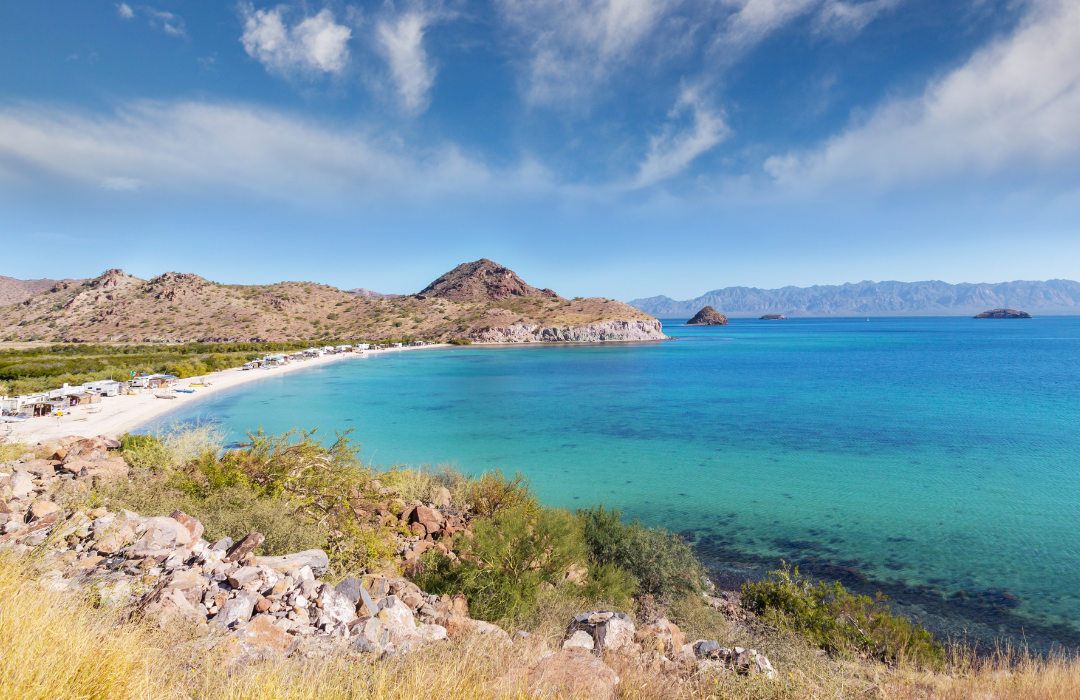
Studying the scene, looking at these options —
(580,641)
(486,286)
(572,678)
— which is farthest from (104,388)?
(486,286)

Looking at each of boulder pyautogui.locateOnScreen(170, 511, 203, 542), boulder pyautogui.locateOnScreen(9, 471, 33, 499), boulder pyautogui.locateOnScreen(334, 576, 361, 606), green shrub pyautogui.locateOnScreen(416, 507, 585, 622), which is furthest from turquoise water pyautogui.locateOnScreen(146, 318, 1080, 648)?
boulder pyautogui.locateOnScreen(9, 471, 33, 499)

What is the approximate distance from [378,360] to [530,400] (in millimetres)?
33495

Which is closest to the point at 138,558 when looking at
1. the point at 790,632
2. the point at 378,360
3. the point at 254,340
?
the point at 790,632

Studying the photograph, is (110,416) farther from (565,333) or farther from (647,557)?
(565,333)

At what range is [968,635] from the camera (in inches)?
291

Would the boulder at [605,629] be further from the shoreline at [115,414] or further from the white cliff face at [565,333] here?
the white cliff face at [565,333]

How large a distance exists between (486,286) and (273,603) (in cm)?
16858

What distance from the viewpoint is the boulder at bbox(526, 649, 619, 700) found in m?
3.42

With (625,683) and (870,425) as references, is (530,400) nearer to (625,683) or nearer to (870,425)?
(870,425)

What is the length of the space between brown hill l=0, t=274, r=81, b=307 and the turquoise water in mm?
192101

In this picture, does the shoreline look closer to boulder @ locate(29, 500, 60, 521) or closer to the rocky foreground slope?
boulder @ locate(29, 500, 60, 521)

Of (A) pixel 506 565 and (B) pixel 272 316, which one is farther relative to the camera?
(B) pixel 272 316

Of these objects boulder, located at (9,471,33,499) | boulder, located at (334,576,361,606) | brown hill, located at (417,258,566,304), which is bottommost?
boulder, located at (334,576,361,606)

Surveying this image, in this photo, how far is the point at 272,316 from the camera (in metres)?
89.8
